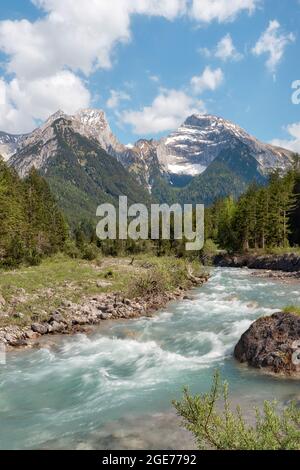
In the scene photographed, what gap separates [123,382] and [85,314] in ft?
38.5

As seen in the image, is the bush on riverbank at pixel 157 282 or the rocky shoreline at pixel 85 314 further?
the bush on riverbank at pixel 157 282

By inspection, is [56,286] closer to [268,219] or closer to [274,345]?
[274,345]

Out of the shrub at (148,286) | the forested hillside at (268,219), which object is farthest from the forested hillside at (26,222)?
the forested hillside at (268,219)

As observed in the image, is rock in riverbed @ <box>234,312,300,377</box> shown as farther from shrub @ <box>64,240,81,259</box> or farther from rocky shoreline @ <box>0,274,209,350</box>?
shrub @ <box>64,240,81,259</box>

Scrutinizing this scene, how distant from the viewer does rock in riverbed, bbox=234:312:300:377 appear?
17250 mm

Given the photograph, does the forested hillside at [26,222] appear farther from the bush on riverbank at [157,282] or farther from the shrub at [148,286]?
the shrub at [148,286]

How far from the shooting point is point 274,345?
725 inches

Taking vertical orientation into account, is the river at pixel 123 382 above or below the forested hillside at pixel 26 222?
below

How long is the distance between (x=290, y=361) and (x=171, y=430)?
7200 mm

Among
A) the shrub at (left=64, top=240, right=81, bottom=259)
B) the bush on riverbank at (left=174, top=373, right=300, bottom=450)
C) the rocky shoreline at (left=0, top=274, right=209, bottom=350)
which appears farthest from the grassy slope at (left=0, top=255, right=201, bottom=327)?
the bush on riverbank at (left=174, top=373, right=300, bottom=450)

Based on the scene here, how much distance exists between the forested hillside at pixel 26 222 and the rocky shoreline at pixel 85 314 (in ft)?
70.3

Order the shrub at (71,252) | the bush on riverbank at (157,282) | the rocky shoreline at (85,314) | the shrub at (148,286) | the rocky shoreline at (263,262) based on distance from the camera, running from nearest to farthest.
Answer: the rocky shoreline at (85,314), the shrub at (148,286), the bush on riverbank at (157,282), the rocky shoreline at (263,262), the shrub at (71,252)

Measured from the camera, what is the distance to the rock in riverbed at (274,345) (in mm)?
17250

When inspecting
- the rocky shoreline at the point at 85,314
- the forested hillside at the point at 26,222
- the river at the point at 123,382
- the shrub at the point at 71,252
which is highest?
Result: the forested hillside at the point at 26,222
